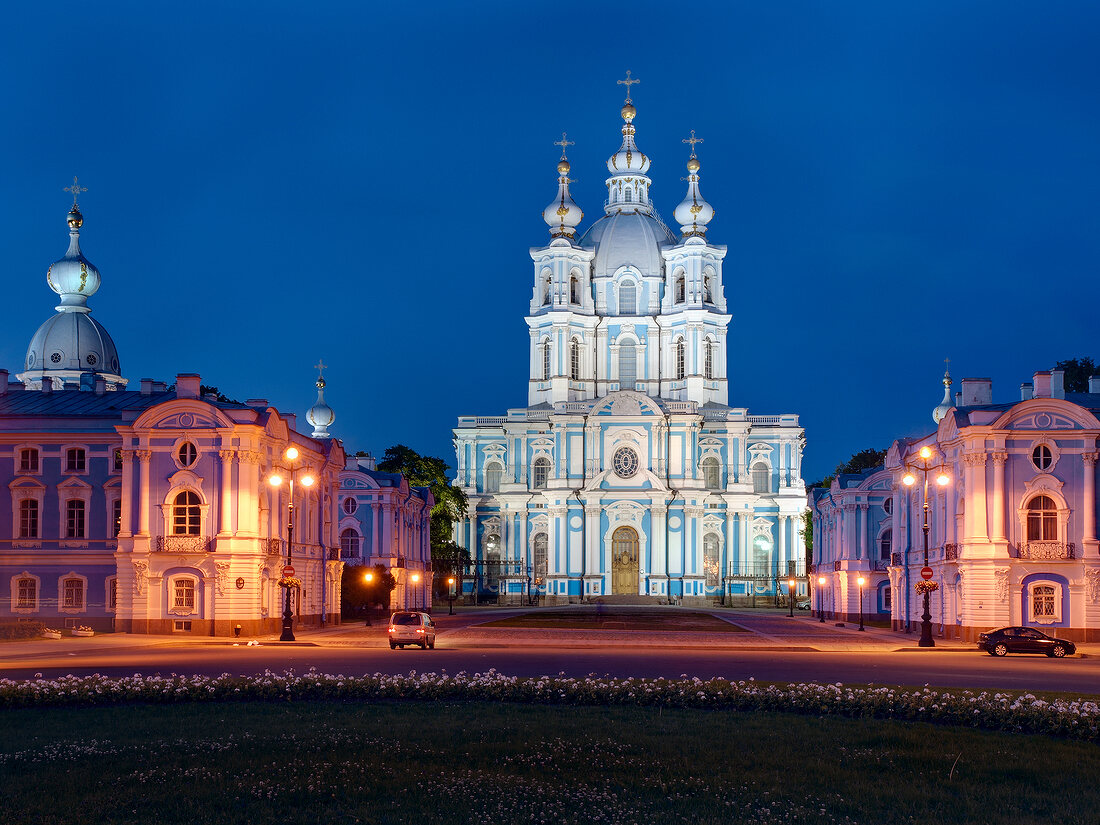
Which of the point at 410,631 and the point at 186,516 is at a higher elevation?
the point at 186,516

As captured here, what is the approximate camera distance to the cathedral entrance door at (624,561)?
109 metres

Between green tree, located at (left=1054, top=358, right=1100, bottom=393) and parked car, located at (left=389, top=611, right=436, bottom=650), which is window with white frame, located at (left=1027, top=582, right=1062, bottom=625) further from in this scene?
green tree, located at (left=1054, top=358, right=1100, bottom=393)

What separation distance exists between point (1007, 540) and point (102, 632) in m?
36.7

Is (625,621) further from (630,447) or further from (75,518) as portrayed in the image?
(630,447)

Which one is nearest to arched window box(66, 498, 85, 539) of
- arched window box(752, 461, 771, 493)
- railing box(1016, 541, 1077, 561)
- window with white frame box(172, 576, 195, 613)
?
window with white frame box(172, 576, 195, 613)

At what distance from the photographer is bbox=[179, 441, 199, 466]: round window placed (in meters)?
54.4

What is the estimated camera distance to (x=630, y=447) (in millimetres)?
110688

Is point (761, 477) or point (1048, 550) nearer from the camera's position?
point (1048, 550)

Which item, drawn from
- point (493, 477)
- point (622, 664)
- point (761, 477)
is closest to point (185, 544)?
point (622, 664)

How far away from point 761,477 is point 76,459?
6921cm

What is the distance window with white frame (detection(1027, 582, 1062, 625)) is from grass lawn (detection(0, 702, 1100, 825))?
110ft

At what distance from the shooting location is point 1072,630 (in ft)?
171

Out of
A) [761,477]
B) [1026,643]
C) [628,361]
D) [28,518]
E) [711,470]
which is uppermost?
[628,361]

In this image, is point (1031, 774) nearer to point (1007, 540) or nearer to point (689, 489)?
point (1007, 540)
